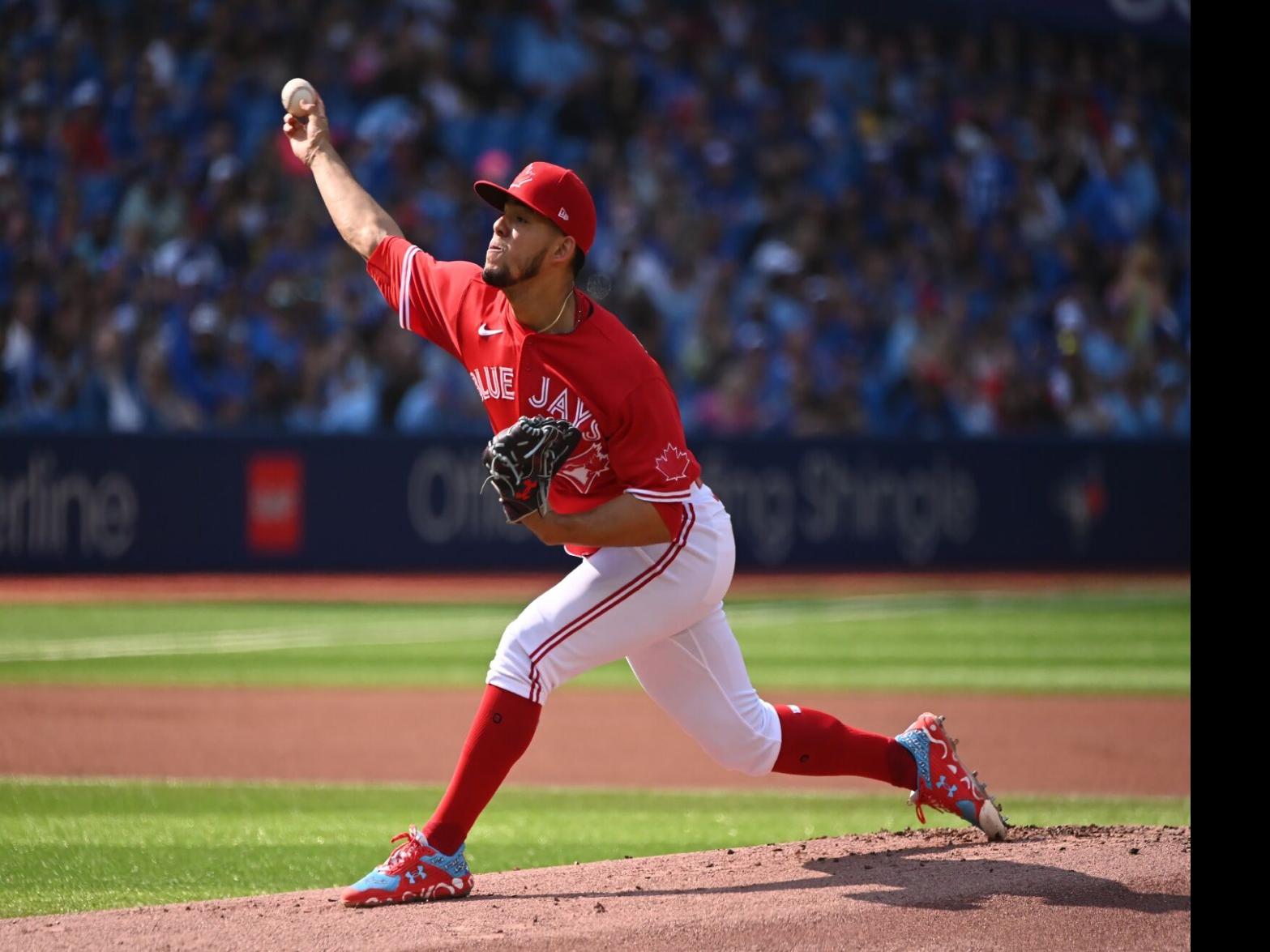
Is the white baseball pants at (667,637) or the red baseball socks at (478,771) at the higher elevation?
the white baseball pants at (667,637)

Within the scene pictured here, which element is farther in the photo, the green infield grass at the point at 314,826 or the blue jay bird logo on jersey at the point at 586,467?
the green infield grass at the point at 314,826

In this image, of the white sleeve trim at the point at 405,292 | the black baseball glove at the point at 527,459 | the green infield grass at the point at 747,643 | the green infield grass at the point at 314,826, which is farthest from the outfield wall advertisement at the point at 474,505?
the black baseball glove at the point at 527,459

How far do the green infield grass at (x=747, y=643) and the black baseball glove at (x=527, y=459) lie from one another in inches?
255

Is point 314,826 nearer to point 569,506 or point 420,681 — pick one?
point 569,506

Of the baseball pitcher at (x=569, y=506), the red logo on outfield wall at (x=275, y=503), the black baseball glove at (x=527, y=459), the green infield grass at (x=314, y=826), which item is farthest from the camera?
the red logo on outfield wall at (x=275, y=503)

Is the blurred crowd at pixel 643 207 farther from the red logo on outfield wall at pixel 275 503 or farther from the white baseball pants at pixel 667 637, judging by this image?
the white baseball pants at pixel 667 637

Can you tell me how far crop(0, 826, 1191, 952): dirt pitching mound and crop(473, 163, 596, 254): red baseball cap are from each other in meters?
1.78

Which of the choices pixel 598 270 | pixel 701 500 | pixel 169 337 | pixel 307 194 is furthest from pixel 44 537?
pixel 701 500

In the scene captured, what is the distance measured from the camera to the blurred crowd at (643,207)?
1672cm

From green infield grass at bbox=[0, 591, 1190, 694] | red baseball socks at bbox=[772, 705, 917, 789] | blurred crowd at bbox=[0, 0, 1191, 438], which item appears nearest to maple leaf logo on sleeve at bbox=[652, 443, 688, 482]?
red baseball socks at bbox=[772, 705, 917, 789]

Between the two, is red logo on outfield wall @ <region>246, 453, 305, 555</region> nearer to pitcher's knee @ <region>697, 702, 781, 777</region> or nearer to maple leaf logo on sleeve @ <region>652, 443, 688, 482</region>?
pitcher's knee @ <region>697, 702, 781, 777</region>

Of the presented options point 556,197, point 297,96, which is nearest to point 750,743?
point 556,197

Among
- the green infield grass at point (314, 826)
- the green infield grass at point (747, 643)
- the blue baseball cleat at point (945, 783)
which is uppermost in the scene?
the blue baseball cleat at point (945, 783)
